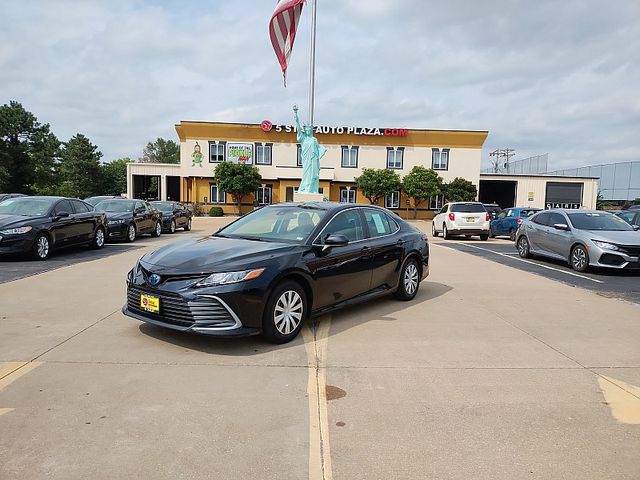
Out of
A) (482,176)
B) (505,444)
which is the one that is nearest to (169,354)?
(505,444)

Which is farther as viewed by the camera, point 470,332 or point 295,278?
point 470,332

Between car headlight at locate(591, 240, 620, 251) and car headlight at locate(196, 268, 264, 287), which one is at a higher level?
car headlight at locate(196, 268, 264, 287)

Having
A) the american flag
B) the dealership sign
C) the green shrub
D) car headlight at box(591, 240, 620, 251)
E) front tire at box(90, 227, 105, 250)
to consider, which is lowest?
the green shrub

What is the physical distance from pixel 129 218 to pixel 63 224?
4.02 meters

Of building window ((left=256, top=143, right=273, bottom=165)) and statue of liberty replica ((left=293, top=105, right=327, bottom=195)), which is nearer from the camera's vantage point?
statue of liberty replica ((left=293, top=105, right=327, bottom=195))

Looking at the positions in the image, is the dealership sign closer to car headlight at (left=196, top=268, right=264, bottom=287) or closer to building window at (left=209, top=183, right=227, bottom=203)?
building window at (left=209, top=183, right=227, bottom=203)

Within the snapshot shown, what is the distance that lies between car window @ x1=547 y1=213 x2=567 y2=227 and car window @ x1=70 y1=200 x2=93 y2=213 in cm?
1202

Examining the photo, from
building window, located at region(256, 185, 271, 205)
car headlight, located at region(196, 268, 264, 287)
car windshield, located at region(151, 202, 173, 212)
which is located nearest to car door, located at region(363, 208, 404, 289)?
car headlight, located at region(196, 268, 264, 287)

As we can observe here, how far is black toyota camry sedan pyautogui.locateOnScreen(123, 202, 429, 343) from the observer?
15.6 feet

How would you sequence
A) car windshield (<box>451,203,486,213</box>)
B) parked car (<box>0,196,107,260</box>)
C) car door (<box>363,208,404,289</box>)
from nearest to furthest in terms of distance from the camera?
car door (<box>363,208,404,289</box>) < parked car (<box>0,196,107,260</box>) < car windshield (<box>451,203,486,213</box>)

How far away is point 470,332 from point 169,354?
134 inches

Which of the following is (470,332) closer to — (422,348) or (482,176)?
(422,348)

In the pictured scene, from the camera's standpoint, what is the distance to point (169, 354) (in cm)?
476

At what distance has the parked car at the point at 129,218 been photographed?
1537 cm
